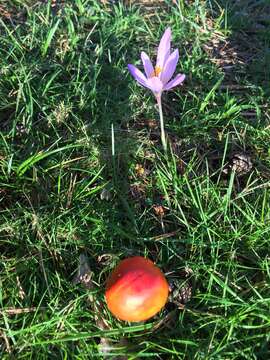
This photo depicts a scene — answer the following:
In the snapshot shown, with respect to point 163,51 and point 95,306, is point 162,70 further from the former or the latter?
point 95,306

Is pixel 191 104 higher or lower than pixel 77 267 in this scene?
higher

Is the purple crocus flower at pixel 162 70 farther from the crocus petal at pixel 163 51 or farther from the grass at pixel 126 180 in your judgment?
the grass at pixel 126 180

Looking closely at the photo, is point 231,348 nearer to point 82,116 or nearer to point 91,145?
point 91,145

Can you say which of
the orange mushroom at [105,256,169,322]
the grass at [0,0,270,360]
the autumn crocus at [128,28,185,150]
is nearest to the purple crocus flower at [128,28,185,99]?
the autumn crocus at [128,28,185,150]

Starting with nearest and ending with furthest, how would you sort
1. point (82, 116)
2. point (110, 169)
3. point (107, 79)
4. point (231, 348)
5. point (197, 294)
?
point (231, 348), point (197, 294), point (110, 169), point (82, 116), point (107, 79)

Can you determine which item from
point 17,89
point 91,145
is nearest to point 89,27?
point 17,89

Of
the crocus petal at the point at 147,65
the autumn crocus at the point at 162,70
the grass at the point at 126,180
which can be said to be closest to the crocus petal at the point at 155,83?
the autumn crocus at the point at 162,70

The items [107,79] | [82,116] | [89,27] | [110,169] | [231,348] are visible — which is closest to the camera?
[231,348]
